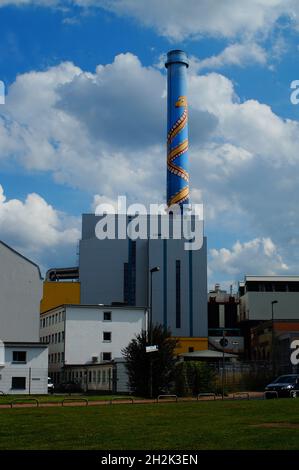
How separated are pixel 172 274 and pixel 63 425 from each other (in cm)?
7536

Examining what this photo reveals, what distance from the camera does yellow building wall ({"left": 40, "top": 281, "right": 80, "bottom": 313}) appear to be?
309 ft

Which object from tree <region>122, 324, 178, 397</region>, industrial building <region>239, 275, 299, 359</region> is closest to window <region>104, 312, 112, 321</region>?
tree <region>122, 324, 178, 397</region>

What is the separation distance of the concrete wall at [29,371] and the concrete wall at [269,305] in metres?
53.4

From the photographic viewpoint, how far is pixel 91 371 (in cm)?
6269

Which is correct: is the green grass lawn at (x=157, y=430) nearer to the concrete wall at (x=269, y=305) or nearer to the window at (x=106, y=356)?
the window at (x=106, y=356)

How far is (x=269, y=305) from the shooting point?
106 m

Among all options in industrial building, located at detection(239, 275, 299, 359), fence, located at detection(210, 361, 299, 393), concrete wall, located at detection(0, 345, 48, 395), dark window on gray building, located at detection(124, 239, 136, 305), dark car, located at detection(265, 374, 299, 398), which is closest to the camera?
dark car, located at detection(265, 374, 299, 398)

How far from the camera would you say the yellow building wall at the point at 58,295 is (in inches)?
3711

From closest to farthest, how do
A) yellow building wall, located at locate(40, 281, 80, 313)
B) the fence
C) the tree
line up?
the tree
the fence
yellow building wall, located at locate(40, 281, 80, 313)

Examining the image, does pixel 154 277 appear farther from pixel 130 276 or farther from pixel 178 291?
pixel 130 276

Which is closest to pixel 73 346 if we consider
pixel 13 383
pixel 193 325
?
pixel 13 383

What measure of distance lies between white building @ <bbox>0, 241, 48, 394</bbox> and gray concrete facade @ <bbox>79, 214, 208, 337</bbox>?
32299 millimetres

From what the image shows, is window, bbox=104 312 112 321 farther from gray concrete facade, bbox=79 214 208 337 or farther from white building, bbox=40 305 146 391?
gray concrete facade, bbox=79 214 208 337

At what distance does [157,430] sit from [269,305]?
291 ft
